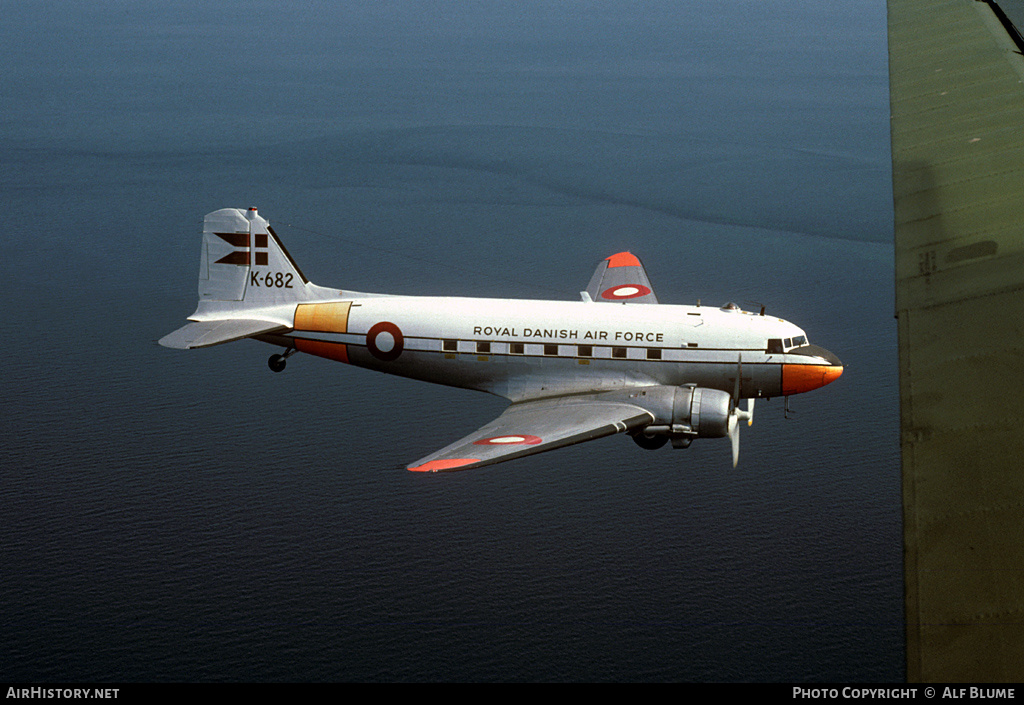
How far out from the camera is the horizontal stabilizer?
58.9 metres

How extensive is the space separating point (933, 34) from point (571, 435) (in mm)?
50781

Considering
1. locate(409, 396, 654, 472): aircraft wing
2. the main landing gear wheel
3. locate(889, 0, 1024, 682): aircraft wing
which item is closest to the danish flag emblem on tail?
locate(409, 396, 654, 472): aircraft wing

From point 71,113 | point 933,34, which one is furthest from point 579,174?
point 71,113

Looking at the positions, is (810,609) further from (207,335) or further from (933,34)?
(933,34)

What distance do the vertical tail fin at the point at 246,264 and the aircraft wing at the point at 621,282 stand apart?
1762 centimetres

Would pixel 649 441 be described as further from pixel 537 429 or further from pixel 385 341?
pixel 385 341

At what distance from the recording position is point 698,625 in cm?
6506

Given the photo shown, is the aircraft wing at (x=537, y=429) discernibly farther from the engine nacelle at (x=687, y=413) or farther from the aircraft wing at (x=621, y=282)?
the aircraft wing at (x=621, y=282)

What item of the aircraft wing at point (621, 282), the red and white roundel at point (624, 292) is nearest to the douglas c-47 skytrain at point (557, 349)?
the red and white roundel at point (624, 292)

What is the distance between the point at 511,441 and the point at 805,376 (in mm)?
16370

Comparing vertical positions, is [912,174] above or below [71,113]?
below

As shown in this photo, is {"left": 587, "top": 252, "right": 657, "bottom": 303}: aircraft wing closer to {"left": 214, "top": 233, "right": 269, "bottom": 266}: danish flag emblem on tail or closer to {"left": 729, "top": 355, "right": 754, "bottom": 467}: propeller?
{"left": 729, "top": 355, "right": 754, "bottom": 467}: propeller

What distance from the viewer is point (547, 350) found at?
5762 centimetres

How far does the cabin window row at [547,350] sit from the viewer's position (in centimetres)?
5647
